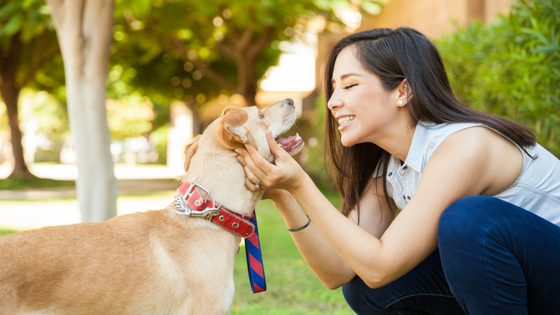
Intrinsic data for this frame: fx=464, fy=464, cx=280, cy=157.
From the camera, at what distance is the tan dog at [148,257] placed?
202cm

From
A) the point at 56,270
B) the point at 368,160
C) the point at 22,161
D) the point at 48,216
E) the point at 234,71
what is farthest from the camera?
the point at 234,71

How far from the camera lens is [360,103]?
2551mm

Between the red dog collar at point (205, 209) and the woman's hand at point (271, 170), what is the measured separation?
19 cm

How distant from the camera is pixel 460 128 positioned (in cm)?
238

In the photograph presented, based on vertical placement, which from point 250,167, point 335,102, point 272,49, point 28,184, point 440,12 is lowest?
point 28,184

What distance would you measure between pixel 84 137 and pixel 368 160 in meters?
3.18

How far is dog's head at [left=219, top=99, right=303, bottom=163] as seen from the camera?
245 cm

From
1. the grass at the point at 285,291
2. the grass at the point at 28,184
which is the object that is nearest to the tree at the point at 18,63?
the grass at the point at 28,184

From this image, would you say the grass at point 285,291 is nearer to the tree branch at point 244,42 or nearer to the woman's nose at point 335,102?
the woman's nose at point 335,102

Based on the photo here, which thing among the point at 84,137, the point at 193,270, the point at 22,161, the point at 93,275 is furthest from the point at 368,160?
the point at 22,161

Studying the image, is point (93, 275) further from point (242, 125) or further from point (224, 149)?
point (242, 125)

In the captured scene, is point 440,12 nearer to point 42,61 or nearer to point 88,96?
point 88,96

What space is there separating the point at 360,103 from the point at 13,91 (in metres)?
17.0

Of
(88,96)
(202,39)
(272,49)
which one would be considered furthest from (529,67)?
(272,49)
